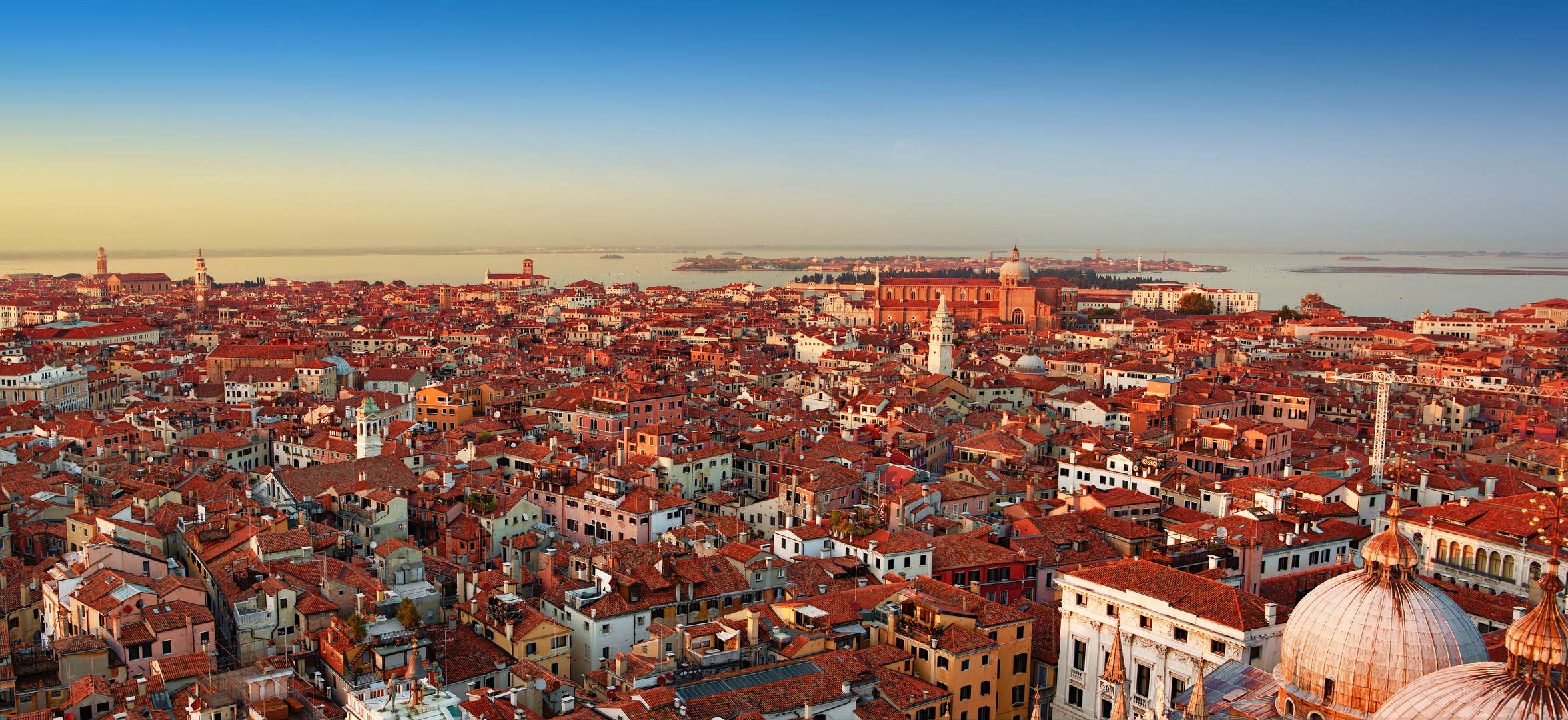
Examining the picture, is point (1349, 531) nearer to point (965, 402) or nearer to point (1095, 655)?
point (1095, 655)

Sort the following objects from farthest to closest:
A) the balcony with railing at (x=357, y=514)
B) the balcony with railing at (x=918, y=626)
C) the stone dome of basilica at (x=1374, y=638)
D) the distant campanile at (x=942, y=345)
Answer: the distant campanile at (x=942, y=345) → the balcony with railing at (x=357, y=514) → the balcony with railing at (x=918, y=626) → the stone dome of basilica at (x=1374, y=638)

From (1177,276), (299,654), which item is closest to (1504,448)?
(299,654)

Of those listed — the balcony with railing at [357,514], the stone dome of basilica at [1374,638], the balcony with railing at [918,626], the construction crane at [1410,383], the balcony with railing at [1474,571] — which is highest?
the stone dome of basilica at [1374,638]

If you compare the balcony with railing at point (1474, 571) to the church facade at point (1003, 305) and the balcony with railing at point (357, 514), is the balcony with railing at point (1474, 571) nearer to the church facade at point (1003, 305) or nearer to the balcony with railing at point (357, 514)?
the balcony with railing at point (357, 514)

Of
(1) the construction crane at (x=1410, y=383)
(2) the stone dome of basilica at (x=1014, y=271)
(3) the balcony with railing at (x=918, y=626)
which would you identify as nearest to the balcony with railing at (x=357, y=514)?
(3) the balcony with railing at (x=918, y=626)

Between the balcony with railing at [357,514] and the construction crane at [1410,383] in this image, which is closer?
the balcony with railing at [357,514]

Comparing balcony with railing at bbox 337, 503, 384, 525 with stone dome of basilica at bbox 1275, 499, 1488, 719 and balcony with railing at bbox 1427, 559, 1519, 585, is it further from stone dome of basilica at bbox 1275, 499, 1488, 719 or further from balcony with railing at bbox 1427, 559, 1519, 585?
balcony with railing at bbox 1427, 559, 1519, 585

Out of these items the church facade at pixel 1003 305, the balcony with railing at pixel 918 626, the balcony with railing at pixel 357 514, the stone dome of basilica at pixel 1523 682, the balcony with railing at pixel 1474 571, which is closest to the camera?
the stone dome of basilica at pixel 1523 682
